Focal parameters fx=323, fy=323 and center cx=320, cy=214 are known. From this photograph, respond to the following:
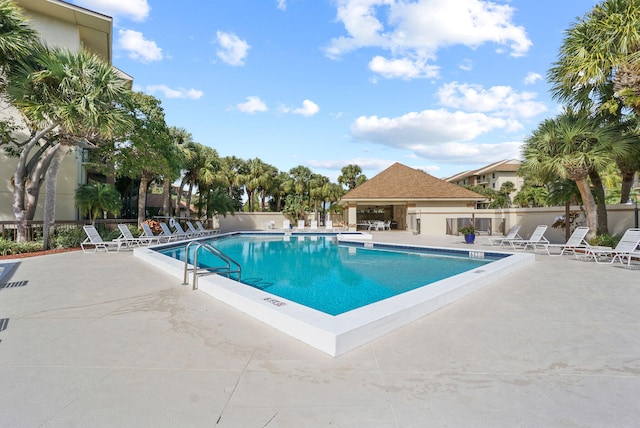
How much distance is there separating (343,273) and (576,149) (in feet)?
32.8

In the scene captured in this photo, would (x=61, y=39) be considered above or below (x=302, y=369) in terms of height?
above

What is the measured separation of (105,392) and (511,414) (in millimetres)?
2881

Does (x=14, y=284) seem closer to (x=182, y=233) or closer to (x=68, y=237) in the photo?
(x=68, y=237)

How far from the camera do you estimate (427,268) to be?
9.59m

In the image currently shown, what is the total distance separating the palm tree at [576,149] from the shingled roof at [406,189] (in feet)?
41.5

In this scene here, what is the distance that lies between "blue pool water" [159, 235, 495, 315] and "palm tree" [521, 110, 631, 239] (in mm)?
Result: 4651

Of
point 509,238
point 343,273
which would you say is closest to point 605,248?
point 509,238

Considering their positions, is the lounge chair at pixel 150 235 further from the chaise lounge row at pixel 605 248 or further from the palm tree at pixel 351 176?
the palm tree at pixel 351 176

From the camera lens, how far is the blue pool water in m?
6.41

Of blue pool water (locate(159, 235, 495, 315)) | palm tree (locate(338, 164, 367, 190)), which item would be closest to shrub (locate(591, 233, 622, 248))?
blue pool water (locate(159, 235, 495, 315))

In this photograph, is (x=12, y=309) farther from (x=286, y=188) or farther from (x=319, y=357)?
(x=286, y=188)

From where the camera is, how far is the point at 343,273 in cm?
892

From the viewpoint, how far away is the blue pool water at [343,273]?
6.41 metres

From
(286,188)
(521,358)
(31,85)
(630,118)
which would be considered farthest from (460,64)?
(286,188)
